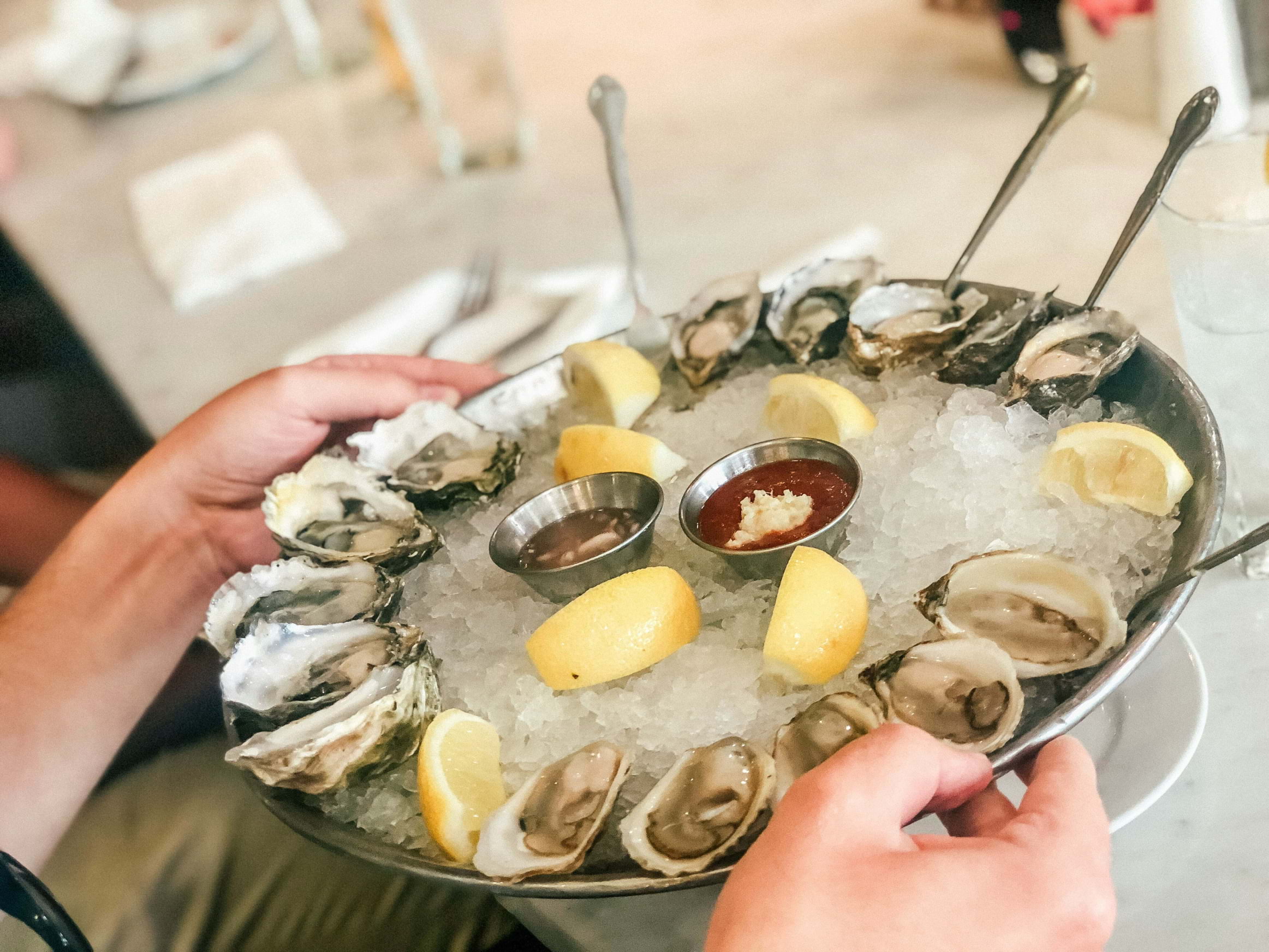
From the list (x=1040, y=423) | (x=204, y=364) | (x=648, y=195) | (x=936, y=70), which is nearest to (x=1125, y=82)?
(x=936, y=70)

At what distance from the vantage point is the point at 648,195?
2193 mm

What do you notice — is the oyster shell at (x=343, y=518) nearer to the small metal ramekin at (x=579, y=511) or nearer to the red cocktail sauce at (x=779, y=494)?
the small metal ramekin at (x=579, y=511)

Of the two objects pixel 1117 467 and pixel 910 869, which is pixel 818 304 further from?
pixel 910 869

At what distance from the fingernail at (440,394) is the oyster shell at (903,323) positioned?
484mm

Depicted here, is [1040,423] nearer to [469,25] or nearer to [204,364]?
[204,364]

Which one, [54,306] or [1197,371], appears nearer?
[1197,371]

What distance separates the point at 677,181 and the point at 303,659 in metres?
1.57

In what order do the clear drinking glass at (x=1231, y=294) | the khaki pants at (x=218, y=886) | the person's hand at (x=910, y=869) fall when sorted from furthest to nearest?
the khaki pants at (x=218, y=886) < the clear drinking glass at (x=1231, y=294) < the person's hand at (x=910, y=869)

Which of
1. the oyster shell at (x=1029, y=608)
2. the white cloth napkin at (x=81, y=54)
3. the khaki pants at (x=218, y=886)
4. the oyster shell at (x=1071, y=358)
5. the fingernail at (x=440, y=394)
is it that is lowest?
the khaki pants at (x=218, y=886)

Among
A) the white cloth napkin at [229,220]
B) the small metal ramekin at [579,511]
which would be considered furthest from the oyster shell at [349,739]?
the white cloth napkin at [229,220]

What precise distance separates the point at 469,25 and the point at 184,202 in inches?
33.3

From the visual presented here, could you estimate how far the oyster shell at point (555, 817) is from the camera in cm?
71

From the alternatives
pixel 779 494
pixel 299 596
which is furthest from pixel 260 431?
pixel 779 494

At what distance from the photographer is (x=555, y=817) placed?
2.47ft
